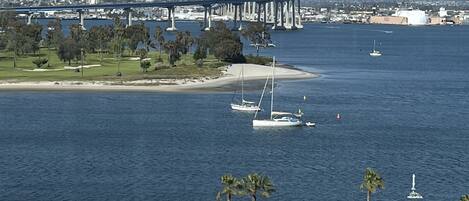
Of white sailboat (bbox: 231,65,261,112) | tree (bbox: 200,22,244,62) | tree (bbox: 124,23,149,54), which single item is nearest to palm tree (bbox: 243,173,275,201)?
white sailboat (bbox: 231,65,261,112)

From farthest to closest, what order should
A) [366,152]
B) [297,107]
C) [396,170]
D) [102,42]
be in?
[102,42] → [297,107] → [366,152] → [396,170]

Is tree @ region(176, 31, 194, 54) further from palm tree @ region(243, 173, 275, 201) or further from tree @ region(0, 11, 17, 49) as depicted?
palm tree @ region(243, 173, 275, 201)

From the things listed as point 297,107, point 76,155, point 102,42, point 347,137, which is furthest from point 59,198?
point 102,42

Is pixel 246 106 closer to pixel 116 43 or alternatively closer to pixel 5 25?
pixel 116 43

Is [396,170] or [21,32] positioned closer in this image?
[396,170]

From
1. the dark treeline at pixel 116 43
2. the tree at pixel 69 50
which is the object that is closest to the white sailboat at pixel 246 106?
the dark treeline at pixel 116 43

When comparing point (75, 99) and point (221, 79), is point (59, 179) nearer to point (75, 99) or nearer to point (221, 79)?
point (75, 99)

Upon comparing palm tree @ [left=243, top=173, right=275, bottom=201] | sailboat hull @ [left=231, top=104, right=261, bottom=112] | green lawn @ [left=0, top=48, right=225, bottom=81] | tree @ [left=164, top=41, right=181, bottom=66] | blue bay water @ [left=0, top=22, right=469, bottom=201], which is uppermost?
palm tree @ [left=243, top=173, right=275, bottom=201]
